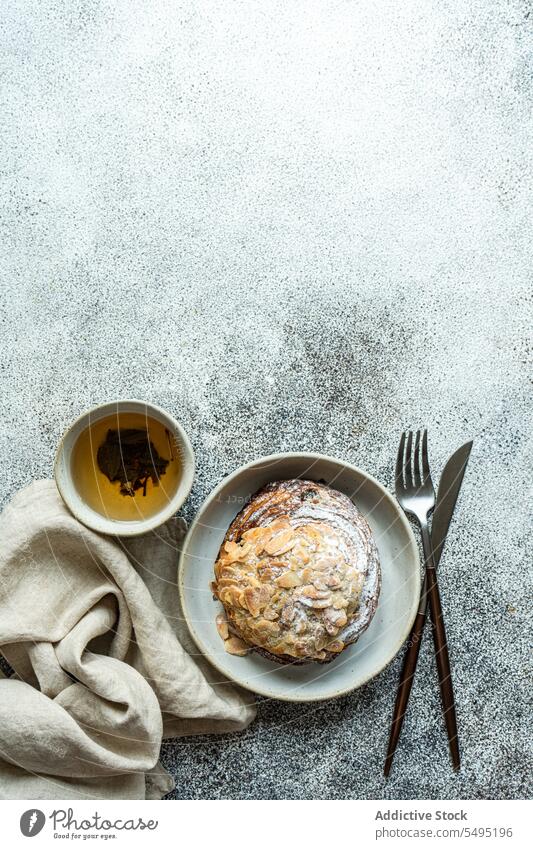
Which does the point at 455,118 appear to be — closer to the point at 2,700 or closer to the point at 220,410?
the point at 220,410

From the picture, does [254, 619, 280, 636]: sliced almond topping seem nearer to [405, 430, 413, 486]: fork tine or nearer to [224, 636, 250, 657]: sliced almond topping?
[224, 636, 250, 657]: sliced almond topping

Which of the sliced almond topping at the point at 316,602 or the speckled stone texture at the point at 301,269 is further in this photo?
the speckled stone texture at the point at 301,269

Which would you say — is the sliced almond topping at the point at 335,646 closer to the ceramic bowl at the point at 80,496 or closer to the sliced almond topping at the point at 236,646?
the sliced almond topping at the point at 236,646

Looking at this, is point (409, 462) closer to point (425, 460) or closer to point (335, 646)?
point (425, 460)

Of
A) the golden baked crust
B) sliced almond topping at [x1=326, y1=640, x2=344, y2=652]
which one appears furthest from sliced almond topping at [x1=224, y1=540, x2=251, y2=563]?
sliced almond topping at [x1=326, y1=640, x2=344, y2=652]

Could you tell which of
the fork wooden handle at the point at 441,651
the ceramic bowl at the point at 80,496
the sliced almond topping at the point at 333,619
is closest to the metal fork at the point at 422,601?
the fork wooden handle at the point at 441,651

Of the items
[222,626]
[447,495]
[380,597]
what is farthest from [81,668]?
[447,495]
